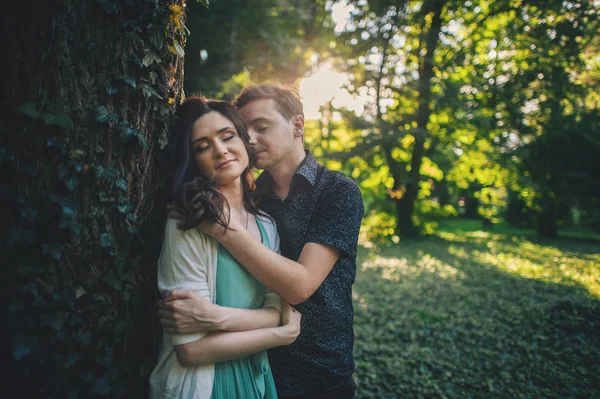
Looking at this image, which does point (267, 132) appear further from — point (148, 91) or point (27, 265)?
point (27, 265)

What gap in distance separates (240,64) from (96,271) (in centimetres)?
1061

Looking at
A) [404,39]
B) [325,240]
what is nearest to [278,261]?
[325,240]

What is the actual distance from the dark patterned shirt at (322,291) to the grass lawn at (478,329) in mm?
2568

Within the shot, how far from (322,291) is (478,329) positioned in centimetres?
509

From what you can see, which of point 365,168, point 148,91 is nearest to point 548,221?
point 365,168

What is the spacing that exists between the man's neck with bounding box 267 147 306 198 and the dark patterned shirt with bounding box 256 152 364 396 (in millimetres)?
213

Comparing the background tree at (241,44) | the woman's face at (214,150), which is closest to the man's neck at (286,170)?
the woman's face at (214,150)

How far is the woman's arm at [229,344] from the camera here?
1506mm

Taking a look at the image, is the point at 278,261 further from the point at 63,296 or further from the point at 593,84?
the point at 593,84

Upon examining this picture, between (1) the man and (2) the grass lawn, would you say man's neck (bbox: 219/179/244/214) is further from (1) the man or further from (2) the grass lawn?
(2) the grass lawn

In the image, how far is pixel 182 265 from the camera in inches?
60.7

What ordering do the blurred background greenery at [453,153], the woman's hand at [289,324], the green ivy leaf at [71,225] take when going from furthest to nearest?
the blurred background greenery at [453,153] < the woman's hand at [289,324] < the green ivy leaf at [71,225]

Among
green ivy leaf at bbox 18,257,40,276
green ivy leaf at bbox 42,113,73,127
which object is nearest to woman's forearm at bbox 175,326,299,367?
green ivy leaf at bbox 18,257,40,276

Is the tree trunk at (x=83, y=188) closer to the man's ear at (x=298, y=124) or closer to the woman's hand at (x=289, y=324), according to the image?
the woman's hand at (x=289, y=324)
